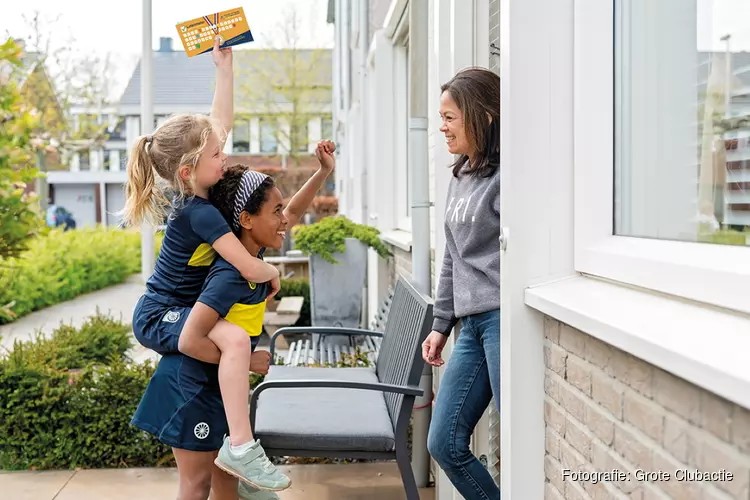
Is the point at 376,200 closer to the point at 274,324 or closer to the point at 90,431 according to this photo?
the point at 274,324

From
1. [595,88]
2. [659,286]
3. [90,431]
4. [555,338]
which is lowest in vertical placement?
[90,431]

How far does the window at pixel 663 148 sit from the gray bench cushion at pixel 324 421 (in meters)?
1.43

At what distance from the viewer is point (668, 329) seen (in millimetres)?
1503

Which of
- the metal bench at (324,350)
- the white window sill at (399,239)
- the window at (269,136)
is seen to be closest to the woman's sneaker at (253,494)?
the metal bench at (324,350)

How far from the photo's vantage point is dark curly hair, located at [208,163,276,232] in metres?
2.86

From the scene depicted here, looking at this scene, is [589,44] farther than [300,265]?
No

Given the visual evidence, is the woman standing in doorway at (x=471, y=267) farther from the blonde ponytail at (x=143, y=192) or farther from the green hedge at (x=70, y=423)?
the green hedge at (x=70, y=423)

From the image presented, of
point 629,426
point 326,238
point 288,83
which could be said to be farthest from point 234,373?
point 288,83

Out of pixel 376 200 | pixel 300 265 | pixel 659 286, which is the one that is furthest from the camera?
pixel 300 265

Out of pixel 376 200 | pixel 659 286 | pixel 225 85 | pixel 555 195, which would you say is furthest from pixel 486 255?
pixel 376 200

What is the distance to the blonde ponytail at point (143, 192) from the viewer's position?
2834 mm

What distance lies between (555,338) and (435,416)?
766 millimetres

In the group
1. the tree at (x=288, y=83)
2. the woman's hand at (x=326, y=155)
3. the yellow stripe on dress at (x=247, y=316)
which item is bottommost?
the yellow stripe on dress at (x=247, y=316)

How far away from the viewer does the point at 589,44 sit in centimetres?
228
